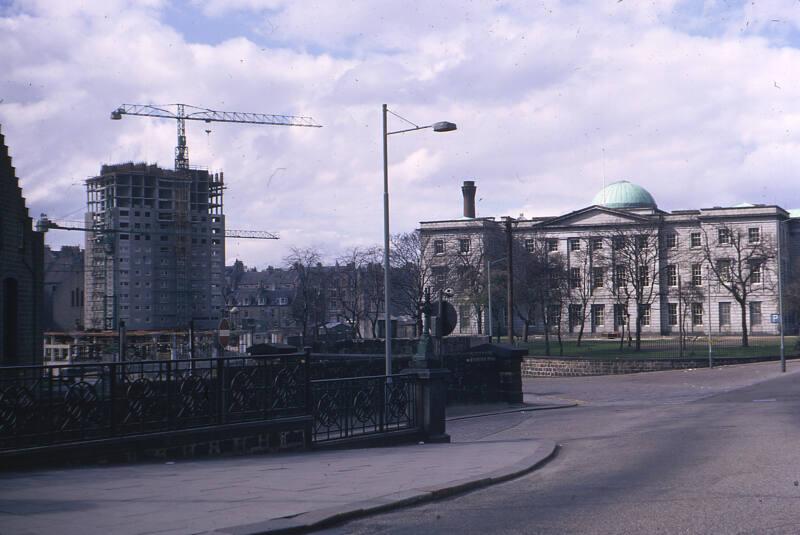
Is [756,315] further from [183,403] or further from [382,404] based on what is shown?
[183,403]

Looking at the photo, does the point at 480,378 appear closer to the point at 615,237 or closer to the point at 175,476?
the point at 175,476

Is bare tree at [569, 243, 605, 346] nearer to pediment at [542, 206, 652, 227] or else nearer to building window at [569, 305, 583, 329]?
building window at [569, 305, 583, 329]

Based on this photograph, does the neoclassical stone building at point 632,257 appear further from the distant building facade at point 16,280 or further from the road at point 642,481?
the road at point 642,481

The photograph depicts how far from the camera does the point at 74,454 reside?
11.5 meters

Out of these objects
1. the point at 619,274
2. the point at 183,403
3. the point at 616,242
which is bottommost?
the point at 183,403

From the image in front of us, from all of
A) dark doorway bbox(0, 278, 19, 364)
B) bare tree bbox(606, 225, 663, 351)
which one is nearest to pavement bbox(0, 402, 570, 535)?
dark doorway bbox(0, 278, 19, 364)

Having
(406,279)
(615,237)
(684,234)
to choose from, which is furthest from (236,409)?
(684,234)

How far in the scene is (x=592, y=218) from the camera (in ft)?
302

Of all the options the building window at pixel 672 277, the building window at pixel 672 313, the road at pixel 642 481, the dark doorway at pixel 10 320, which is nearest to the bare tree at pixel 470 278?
the building window at pixel 672 277

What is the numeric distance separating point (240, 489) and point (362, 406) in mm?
5775

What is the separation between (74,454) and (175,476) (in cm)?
161

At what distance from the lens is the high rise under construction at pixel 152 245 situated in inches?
2544

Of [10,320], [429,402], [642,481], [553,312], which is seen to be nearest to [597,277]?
[553,312]

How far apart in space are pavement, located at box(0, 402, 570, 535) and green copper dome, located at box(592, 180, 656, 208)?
90.1 m
